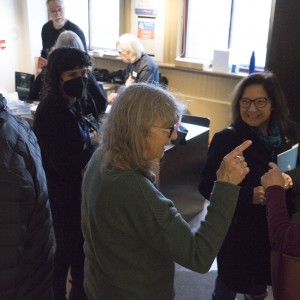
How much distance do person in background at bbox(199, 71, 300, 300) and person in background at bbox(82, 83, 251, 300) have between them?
0.54m

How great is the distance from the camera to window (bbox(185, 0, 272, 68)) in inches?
163

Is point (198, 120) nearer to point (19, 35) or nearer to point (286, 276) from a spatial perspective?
point (286, 276)

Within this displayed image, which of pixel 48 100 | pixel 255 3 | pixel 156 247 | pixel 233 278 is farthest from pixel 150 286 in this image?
pixel 255 3

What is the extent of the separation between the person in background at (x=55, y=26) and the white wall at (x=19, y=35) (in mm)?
1322

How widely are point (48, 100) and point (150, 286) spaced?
99cm

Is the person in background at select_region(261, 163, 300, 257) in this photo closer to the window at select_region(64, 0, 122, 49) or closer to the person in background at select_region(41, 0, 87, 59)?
the person in background at select_region(41, 0, 87, 59)

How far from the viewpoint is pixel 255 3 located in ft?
13.4

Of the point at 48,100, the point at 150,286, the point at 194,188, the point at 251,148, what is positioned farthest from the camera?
the point at 194,188

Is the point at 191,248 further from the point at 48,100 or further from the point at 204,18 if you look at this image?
the point at 204,18

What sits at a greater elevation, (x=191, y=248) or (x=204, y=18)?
(x=204, y=18)

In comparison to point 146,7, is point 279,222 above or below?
below

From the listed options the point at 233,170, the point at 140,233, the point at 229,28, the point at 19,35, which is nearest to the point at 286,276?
the point at 233,170

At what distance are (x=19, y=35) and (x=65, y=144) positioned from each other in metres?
4.15

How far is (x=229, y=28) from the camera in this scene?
4332 millimetres
